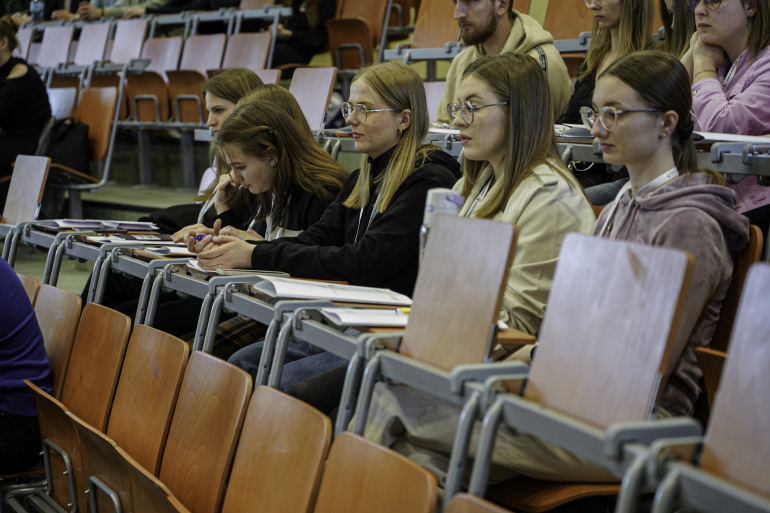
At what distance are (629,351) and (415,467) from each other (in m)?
0.33

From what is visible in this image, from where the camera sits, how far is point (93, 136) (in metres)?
5.16

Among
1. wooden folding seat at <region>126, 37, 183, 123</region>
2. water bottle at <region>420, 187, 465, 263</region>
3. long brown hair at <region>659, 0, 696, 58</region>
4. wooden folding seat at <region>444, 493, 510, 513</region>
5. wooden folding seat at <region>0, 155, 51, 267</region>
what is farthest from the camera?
wooden folding seat at <region>126, 37, 183, 123</region>

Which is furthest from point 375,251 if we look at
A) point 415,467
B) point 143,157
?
point 143,157

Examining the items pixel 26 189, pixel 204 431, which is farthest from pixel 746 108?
pixel 26 189

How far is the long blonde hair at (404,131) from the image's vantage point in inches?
88.7

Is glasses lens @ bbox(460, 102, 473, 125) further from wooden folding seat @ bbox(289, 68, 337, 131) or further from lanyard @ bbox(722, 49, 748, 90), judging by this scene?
wooden folding seat @ bbox(289, 68, 337, 131)

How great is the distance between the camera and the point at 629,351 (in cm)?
109

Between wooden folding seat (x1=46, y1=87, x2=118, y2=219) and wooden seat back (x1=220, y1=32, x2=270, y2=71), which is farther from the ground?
wooden seat back (x1=220, y1=32, x2=270, y2=71)

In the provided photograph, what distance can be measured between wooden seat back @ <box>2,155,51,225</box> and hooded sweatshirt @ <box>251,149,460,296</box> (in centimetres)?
130

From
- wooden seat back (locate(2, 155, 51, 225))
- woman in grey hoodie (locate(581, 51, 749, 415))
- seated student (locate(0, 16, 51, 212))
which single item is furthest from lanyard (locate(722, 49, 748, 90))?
seated student (locate(0, 16, 51, 212))

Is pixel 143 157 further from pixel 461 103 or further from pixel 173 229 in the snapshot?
pixel 461 103

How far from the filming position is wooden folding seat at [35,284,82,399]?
2287 millimetres

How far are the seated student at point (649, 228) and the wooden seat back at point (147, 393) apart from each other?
1.63 feet

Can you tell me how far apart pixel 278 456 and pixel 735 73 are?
179 cm
